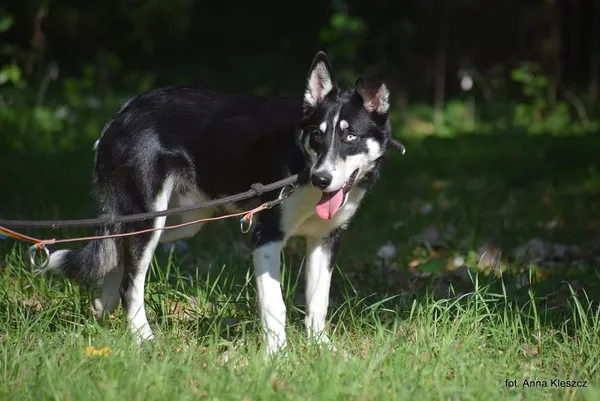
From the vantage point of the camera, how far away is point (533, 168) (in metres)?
8.29

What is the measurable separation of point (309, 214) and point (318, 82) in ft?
1.96

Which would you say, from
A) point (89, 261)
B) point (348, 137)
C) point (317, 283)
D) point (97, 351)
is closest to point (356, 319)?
point (317, 283)

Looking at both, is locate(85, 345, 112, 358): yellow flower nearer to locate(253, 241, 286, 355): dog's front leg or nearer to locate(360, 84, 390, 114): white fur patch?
locate(253, 241, 286, 355): dog's front leg

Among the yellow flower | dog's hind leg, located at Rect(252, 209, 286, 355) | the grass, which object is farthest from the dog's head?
the yellow flower

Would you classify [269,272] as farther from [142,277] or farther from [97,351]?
[97,351]

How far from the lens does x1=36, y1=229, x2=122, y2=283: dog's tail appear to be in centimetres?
433

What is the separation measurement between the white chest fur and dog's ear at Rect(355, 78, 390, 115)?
1.27 feet

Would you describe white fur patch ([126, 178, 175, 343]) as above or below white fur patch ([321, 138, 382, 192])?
below

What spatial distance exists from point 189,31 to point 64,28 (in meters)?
2.25

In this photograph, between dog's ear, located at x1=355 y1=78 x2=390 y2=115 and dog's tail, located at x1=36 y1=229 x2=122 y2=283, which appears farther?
dog's tail, located at x1=36 y1=229 x2=122 y2=283

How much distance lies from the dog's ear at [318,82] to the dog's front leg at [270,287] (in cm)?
66

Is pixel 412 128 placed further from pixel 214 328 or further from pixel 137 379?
pixel 137 379

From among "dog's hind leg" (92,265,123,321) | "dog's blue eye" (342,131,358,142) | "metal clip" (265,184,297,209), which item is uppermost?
"dog's blue eye" (342,131,358,142)

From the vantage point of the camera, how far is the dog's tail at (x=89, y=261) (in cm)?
433
